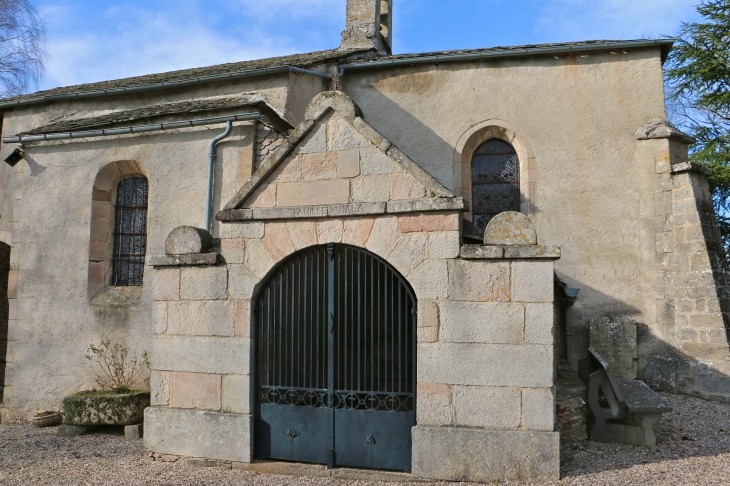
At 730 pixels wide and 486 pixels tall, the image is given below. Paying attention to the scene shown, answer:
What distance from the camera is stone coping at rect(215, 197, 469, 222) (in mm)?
4695

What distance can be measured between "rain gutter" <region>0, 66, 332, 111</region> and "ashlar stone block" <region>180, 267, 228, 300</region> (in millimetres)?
4271

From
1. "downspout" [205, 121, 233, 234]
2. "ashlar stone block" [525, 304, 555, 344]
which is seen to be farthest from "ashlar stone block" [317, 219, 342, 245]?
"downspout" [205, 121, 233, 234]

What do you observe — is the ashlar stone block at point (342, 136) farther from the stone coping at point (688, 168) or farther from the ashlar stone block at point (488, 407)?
the stone coping at point (688, 168)

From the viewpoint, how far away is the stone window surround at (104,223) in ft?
27.3

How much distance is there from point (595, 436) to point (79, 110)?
9043 mm

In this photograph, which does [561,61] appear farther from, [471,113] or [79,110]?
[79,110]

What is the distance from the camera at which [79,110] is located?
9.68 m

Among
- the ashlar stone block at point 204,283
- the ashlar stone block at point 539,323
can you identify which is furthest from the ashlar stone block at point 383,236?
the ashlar stone block at point 204,283

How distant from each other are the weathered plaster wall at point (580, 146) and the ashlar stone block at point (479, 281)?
4.35 metres

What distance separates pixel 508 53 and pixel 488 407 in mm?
6308

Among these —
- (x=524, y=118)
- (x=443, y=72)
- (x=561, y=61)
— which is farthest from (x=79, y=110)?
(x=561, y=61)

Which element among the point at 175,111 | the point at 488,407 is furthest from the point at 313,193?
the point at 175,111

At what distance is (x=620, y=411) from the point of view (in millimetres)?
5898

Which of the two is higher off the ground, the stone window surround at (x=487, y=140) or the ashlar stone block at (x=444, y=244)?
the stone window surround at (x=487, y=140)
